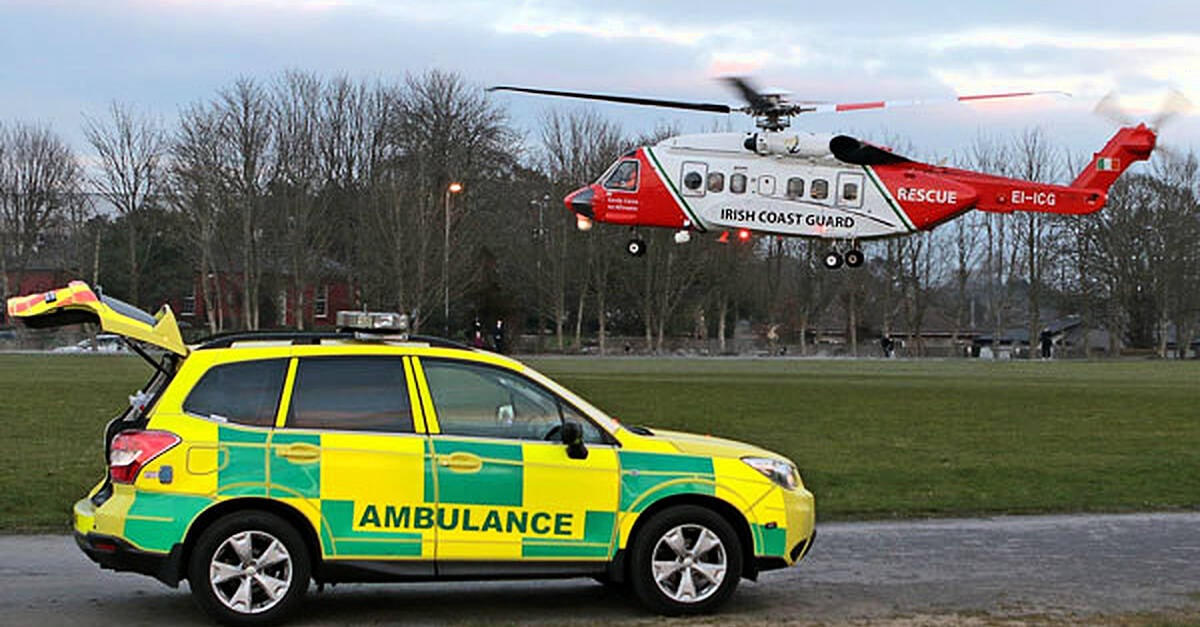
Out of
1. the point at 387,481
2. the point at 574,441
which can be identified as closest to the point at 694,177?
the point at 574,441

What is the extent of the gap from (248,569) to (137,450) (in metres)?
0.92

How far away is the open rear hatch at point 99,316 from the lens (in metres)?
8.98

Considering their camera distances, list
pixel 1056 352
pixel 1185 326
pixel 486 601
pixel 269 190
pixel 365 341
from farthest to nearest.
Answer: pixel 1056 352 → pixel 1185 326 → pixel 269 190 → pixel 486 601 → pixel 365 341

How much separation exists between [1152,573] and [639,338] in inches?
3473

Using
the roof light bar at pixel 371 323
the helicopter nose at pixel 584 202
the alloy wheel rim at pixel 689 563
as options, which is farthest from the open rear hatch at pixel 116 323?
the helicopter nose at pixel 584 202

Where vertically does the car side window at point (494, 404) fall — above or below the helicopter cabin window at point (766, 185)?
below

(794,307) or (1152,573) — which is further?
(794,307)

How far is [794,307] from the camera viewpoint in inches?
4348

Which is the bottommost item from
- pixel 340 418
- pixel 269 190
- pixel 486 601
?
pixel 486 601

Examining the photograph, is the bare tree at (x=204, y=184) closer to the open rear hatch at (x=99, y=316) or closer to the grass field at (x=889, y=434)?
the grass field at (x=889, y=434)

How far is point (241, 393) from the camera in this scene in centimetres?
880

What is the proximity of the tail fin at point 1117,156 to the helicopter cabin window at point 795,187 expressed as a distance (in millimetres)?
6331

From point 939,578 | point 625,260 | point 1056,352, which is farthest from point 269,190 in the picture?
point 939,578

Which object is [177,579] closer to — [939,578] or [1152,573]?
[939,578]
